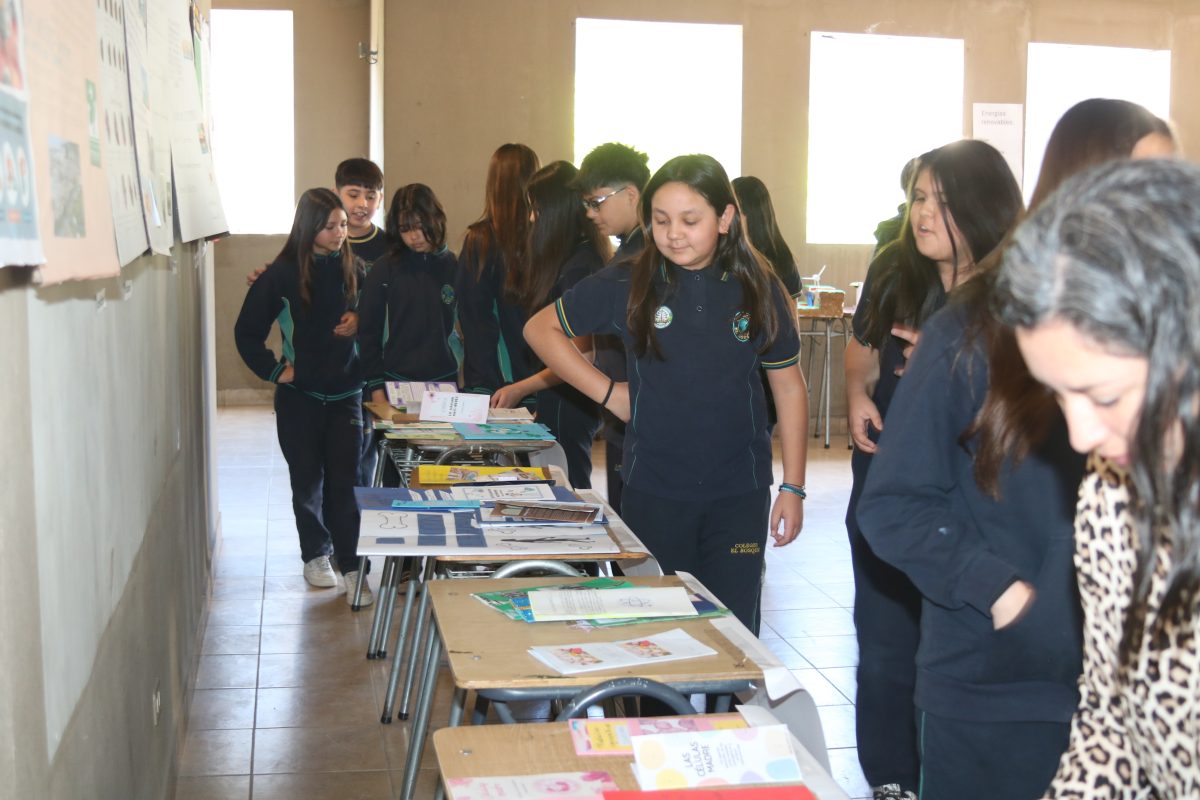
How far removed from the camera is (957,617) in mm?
1728

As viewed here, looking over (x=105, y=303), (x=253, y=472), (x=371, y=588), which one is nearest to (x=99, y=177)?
(x=105, y=303)

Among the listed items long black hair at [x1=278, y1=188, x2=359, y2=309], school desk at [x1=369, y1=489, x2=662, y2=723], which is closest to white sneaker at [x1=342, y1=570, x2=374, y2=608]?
school desk at [x1=369, y1=489, x2=662, y2=723]

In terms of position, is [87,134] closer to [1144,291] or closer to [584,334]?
[1144,291]

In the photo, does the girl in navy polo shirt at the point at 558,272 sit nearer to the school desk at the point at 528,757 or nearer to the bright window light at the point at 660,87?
the school desk at the point at 528,757

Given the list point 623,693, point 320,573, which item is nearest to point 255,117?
point 320,573

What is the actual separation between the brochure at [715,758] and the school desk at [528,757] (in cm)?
3

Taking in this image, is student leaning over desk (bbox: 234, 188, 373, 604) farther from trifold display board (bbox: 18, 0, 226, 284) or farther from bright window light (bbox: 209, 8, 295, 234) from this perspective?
bright window light (bbox: 209, 8, 295, 234)

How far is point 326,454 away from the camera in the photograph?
523 cm

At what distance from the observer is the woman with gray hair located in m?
0.88

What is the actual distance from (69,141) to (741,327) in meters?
1.68

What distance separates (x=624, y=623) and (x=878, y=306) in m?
1.19

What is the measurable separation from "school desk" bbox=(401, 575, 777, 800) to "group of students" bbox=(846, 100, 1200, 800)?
332mm

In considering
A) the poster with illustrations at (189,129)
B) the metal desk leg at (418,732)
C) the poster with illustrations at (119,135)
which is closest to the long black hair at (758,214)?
the poster with illustrations at (189,129)

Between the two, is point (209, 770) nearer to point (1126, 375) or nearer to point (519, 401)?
point (519, 401)
